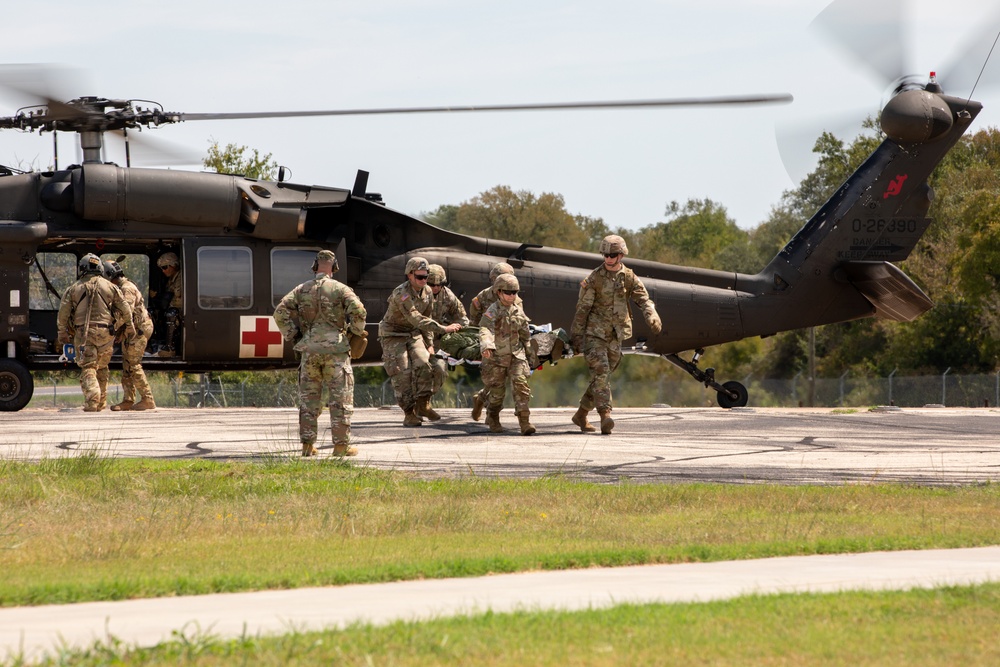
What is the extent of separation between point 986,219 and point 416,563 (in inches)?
1503

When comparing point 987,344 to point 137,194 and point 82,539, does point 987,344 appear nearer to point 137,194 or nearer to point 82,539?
point 137,194

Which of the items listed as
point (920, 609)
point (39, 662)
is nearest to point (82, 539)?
point (39, 662)

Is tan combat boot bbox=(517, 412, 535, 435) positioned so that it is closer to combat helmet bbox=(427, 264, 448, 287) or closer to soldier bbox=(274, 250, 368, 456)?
combat helmet bbox=(427, 264, 448, 287)

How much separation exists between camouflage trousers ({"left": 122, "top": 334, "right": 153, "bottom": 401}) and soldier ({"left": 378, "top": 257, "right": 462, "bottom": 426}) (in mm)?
4814

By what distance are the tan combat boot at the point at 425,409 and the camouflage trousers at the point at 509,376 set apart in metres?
1.51

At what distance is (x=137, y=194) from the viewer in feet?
65.7

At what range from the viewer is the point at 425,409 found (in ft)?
57.4

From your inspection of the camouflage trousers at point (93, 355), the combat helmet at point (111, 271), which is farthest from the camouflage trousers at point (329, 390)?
the combat helmet at point (111, 271)

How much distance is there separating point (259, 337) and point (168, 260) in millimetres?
2042

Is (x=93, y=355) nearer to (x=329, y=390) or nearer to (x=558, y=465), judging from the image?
(x=329, y=390)

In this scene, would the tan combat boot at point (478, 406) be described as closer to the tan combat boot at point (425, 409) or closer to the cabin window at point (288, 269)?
the tan combat boot at point (425, 409)

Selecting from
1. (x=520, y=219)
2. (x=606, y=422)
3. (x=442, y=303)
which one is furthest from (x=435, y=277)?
(x=520, y=219)

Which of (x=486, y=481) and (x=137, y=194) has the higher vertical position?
(x=137, y=194)

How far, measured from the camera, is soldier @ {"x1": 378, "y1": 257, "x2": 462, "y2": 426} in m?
16.5
